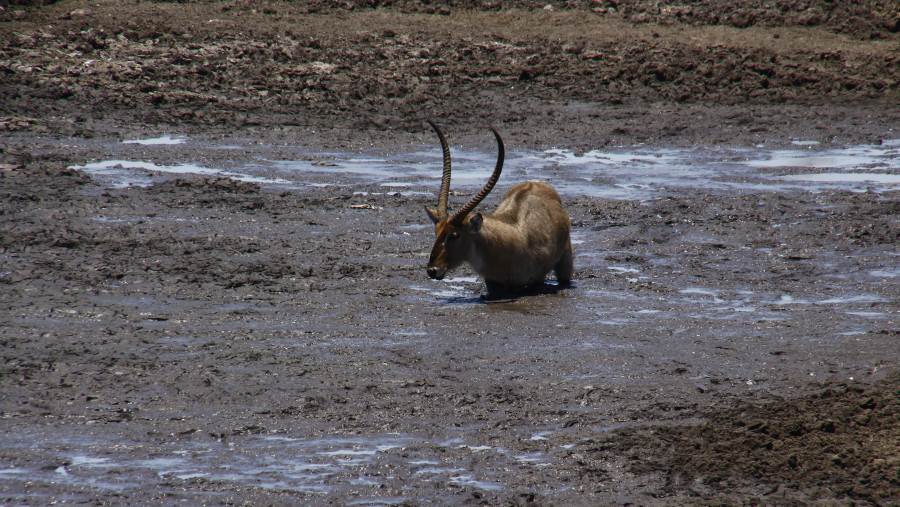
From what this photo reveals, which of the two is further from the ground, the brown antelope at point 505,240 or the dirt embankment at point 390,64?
the dirt embankment at point 390,64

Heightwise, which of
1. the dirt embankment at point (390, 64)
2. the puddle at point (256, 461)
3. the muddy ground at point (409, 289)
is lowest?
the puddle at point (256, 461)

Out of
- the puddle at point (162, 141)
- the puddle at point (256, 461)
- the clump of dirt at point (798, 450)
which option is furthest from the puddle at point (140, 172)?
the clump of dirt at point (798, 450)

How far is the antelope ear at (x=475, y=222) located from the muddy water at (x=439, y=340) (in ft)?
2.15

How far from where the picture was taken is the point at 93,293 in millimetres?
8398

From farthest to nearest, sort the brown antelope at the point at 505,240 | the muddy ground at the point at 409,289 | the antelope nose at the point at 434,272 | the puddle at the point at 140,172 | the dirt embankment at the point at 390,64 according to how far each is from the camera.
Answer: the dirt embankment at the point at 390,64
the puddle at the point at 140,172
the brown antelope at the point at 505,240
the antelope nose at the point at 434,272
the muddy ground at the point at 409,289

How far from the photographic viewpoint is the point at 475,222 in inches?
345

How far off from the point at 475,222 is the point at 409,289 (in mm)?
881

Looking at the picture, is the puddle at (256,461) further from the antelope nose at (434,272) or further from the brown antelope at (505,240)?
the brown antelope at (505,240)

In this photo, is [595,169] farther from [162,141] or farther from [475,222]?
[162,141]

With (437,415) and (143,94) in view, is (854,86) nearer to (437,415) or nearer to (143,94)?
(143,94)

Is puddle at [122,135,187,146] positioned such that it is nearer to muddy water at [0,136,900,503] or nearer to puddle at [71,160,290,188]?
puddle at [71,160,290,188]

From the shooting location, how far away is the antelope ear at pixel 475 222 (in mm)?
8734

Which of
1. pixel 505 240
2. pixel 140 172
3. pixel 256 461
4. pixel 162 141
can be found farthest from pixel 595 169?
pixel 256 461

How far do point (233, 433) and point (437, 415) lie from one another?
1195 millimetres
